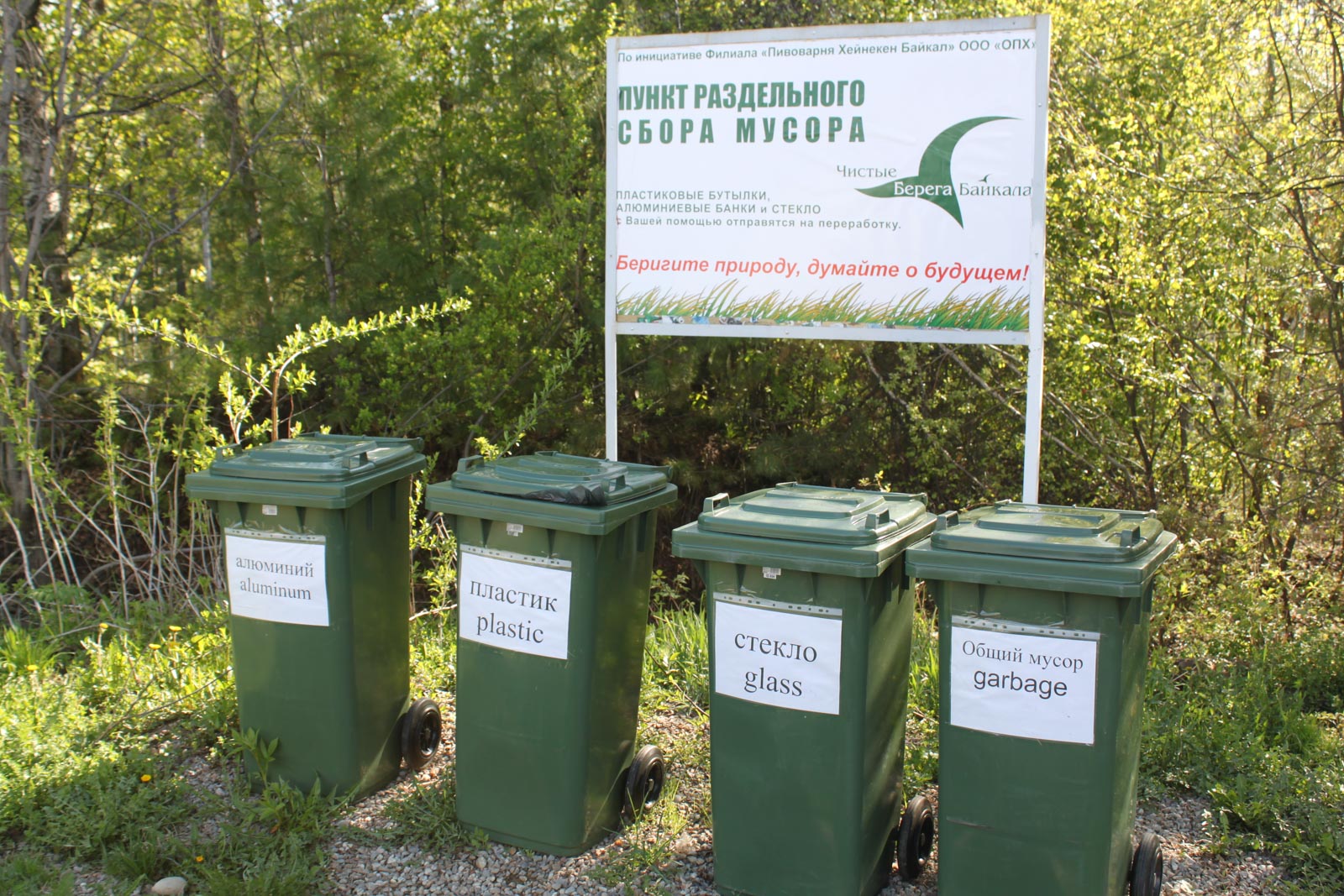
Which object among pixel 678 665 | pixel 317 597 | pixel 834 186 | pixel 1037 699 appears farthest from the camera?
pixel 678 665

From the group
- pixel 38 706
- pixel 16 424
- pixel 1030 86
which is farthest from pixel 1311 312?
pixel 16 424

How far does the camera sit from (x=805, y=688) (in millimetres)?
3203

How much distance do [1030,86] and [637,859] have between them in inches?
128

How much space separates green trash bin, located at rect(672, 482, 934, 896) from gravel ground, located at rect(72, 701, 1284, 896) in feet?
0.76

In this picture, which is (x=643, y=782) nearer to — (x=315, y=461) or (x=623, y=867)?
(x=623, y=867)

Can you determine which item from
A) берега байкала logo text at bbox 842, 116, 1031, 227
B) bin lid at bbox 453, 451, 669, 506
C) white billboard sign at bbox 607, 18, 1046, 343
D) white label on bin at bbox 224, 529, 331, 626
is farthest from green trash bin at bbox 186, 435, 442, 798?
берега байкала logo text at bbox 842, 116, 1031, 227

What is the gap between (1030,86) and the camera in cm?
426

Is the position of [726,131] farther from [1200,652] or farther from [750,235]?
[1200,652]

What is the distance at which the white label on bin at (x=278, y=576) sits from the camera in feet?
12.6

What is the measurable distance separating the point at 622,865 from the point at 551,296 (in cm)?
409

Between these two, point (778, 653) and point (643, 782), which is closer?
point (778, 653)

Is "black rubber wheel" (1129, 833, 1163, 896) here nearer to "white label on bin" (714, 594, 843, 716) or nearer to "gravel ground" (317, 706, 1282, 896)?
"gravel ground" (317, 706, 1282, 896)

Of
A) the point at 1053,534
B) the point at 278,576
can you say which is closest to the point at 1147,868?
the point at 1053,534

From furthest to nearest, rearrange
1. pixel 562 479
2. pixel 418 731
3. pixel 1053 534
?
pixel 418 731 → pixel 562 479 → pixel 1053 534
